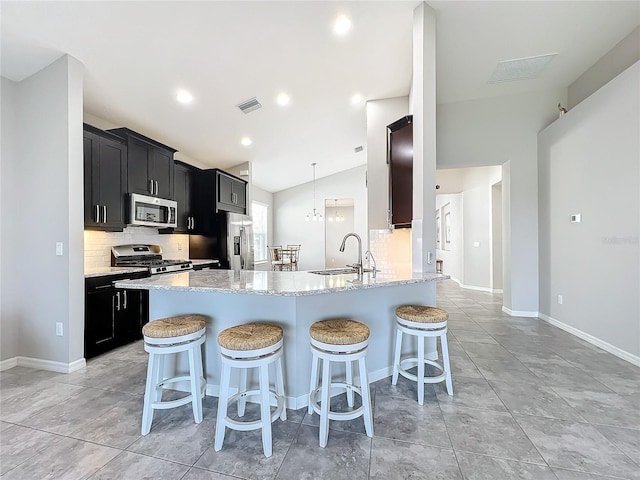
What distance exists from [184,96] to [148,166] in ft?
3.57

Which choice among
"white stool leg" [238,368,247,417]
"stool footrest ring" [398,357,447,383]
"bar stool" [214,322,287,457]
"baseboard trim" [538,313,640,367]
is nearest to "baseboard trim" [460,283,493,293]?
"baseboard trim" [538,313,640,367]

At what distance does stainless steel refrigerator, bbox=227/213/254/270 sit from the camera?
16.7ft

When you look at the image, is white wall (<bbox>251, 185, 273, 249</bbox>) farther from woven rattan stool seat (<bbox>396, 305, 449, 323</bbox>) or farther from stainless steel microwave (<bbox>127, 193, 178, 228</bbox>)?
woven rattan stool seat (<bbox>396, 305, 449, 323</bbox>)

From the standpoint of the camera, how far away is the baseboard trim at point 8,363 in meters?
2.66

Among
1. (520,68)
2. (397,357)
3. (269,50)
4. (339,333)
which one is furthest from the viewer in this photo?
(520,68)

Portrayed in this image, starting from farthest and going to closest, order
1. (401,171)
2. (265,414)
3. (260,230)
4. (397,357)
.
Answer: (260,230) < (401,171) < (397,357) < (265,414)

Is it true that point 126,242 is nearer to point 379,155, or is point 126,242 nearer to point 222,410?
point 222,410

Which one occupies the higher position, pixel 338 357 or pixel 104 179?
pixel 104 179

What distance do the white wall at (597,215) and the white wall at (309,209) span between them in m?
5.75

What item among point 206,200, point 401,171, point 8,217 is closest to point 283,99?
point 401,171

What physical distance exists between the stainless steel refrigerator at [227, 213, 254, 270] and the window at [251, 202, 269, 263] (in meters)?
2.76

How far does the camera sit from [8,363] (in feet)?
8.85

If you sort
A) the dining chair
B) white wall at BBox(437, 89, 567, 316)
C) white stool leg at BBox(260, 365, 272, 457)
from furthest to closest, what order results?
the dining chair → white wall at BBox(437, 89, 567, 316) → white stool leg at BBox(260, 365, 272, 457)

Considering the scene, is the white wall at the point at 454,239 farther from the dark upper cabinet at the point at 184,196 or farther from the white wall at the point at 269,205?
the dark upper cabinet at the point at 184,196
